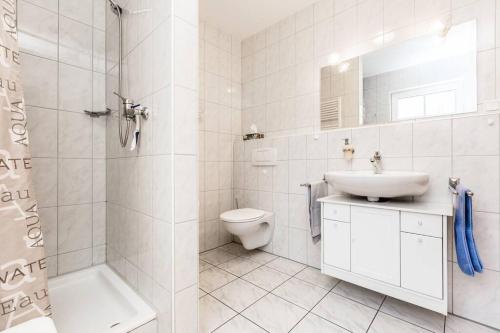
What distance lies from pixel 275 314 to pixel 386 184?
3.51 feet

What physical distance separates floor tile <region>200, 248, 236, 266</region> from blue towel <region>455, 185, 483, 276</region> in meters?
1.78

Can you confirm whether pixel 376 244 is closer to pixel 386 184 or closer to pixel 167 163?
pixel 386 184

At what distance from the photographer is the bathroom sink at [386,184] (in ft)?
4.25

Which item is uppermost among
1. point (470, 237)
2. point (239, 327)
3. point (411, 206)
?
point (411, 206)

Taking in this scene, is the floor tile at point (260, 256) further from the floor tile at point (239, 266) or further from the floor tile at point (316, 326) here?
the floor tile at point (316, 326)

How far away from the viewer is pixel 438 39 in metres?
1.59

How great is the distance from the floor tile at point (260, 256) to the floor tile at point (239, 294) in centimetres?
44

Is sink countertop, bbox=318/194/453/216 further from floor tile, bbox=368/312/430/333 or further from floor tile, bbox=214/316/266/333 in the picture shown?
floor tile, bbox=214/316/266/333

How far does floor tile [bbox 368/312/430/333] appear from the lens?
1.28 m

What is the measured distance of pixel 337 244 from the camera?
1568 mm

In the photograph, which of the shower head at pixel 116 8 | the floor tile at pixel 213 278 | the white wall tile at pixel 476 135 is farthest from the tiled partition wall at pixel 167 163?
the white wall tile at pixel 476 135

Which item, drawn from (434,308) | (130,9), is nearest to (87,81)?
(130,9)

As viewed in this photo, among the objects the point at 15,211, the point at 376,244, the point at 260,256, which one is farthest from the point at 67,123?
the point at 376,244

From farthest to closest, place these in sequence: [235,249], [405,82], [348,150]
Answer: [235,249] < [348,150] < [405,82]
